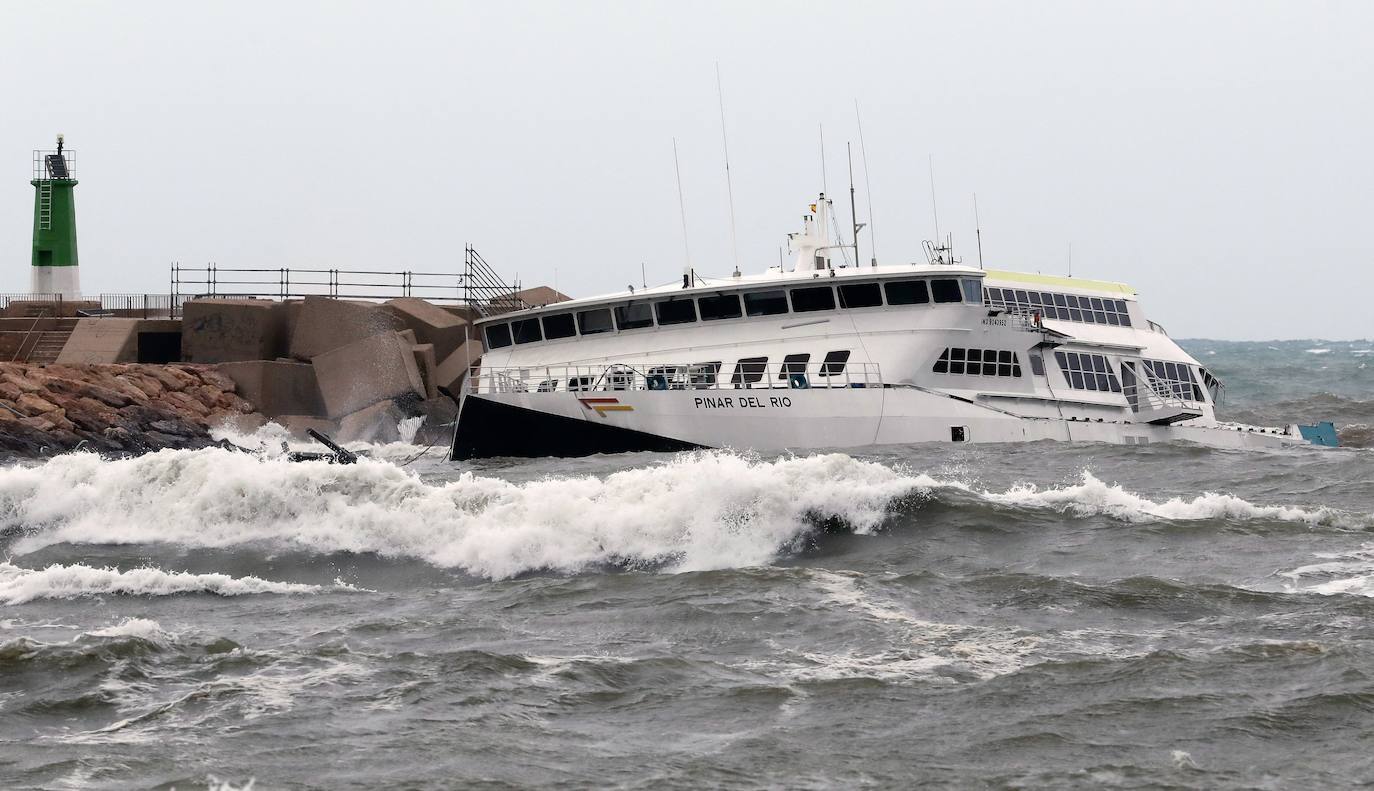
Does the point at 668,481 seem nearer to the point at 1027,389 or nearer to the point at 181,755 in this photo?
the point at 181,755

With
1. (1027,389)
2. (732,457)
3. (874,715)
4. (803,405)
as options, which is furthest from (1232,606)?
(1027,389)

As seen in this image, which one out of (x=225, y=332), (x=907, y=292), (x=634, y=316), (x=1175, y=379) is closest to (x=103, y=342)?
(x=225, y=332)

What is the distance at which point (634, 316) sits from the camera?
2891 cm

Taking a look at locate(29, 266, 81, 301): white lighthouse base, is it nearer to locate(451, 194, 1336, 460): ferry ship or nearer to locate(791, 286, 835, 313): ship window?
locate(451, 194, 1336, 460): ferry ship

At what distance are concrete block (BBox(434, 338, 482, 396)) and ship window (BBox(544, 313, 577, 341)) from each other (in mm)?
8408

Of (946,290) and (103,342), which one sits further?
(103,342)

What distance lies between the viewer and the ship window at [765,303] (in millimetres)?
27719

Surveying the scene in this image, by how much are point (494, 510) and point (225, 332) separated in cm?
2579

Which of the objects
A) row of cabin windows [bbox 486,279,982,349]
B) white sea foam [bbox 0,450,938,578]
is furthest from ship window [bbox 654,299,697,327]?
white sea foam [bbox 0,450,938,578]

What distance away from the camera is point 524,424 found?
26547mm

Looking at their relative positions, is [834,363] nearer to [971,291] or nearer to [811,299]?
[811,299]

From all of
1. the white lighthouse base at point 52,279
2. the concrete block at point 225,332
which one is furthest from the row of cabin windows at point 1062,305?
the white lighthouse base at point 52,279

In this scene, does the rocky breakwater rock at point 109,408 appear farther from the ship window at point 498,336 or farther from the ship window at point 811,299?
the ship window at point 811,299

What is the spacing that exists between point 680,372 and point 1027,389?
20.6 feet
